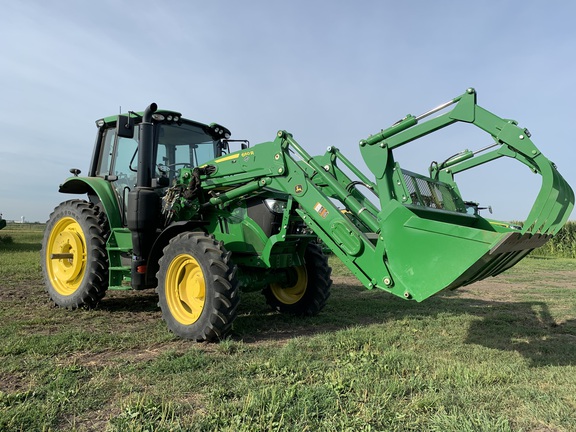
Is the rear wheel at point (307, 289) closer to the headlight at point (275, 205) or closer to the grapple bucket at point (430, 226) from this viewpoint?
the headlight at point (275, 205)

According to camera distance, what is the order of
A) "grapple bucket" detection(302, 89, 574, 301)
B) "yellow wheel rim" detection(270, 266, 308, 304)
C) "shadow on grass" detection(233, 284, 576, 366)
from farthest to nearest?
"yellow wheel rim" detection(270, 266, 308, 304)
"shadow on grass" detection(233, 284, 576, 366)
"grapple bucket" detection(302, 89, 574, 301)

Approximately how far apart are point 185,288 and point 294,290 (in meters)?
1.84

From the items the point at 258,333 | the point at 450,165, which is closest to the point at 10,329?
the point at 258,333

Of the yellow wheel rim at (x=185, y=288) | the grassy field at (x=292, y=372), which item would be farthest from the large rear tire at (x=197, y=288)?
the grassy field at (x=292, y=372)

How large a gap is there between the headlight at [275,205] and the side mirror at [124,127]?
191cm

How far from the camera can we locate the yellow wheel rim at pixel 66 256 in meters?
6.50

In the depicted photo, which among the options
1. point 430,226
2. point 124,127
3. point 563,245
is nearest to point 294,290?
point 430,226

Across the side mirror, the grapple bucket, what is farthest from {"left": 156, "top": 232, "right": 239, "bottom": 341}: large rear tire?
the side mirror

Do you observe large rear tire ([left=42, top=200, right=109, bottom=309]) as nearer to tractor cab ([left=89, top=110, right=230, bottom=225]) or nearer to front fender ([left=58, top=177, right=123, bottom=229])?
front fender ([left=58, top=177, right=123, bottom=229])

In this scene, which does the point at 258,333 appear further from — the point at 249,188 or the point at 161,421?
the point at 161,421

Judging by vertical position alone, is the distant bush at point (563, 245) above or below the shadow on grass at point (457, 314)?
above

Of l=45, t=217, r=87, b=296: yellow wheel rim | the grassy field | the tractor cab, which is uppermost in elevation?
the tractor cab

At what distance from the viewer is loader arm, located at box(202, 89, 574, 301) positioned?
12.2 ft

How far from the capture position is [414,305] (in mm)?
7438
